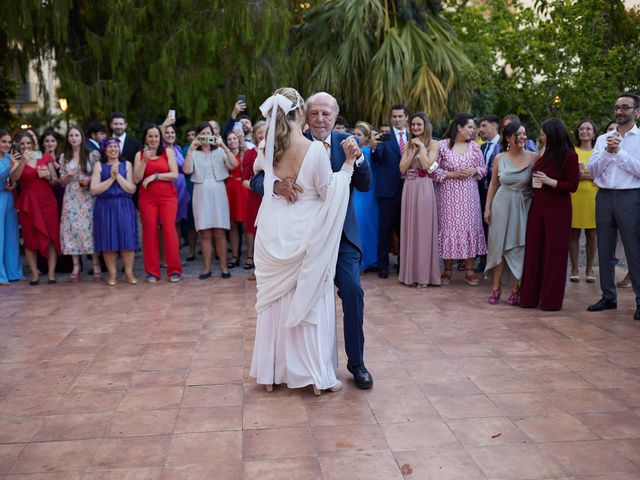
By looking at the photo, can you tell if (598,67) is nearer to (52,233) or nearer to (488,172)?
(488,172)

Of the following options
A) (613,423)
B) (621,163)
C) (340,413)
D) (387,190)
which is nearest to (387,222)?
(387,190)

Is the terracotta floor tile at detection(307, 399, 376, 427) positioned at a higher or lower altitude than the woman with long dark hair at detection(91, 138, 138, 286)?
lower

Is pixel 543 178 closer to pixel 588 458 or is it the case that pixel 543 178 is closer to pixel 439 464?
pixel 588 458

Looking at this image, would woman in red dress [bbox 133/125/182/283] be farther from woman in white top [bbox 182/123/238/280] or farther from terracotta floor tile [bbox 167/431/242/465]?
terracotta floor tile [bbox 167/431/242/465]

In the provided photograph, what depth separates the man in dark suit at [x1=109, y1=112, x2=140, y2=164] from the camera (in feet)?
31.6

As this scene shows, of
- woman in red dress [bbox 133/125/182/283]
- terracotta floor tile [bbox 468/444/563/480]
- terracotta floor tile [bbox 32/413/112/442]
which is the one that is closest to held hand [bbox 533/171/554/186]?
terracotta floor tile [bbox 468/444/563/480]

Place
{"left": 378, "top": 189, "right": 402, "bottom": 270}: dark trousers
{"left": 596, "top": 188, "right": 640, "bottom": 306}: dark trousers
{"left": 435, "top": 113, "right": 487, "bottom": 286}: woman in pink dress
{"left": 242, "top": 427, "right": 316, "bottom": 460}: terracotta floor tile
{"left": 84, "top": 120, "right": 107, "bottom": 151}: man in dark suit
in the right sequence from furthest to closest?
{"left": 84, "top": 120, "right": 107, "bottom": 151}: man in dark suit, {"left": 378, "top": 189, "right": 402, "bottom": 270}: dark trousers, {"left": 435, "top": 113, "right": 487, "bottom": 286}: woman in pink dress, {"left": 596, "top": 188, "right": 640, "bottom": 306}: dark trousers, {"left": 242, "top": 427, "right": 316, "bottom": 460}: terracotta floor tile

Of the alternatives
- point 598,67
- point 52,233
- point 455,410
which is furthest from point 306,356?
point 598,67

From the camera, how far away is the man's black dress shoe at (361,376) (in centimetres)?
493

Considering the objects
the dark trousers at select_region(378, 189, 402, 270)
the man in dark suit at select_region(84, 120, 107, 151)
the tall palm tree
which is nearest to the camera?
the dark trousers at select_region(378, 189, 402, 270)

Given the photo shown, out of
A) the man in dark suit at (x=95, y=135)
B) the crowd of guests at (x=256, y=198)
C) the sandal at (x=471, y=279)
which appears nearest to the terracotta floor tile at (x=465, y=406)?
the crowd of guests at (x=256, y=198)

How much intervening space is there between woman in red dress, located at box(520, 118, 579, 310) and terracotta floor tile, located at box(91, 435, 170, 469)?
4476 millimetres

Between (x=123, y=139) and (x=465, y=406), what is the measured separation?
6.77m

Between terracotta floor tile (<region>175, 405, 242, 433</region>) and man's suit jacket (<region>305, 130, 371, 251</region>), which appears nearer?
terracotta floor tile (<region>175, 405, 242, 433</region>)
